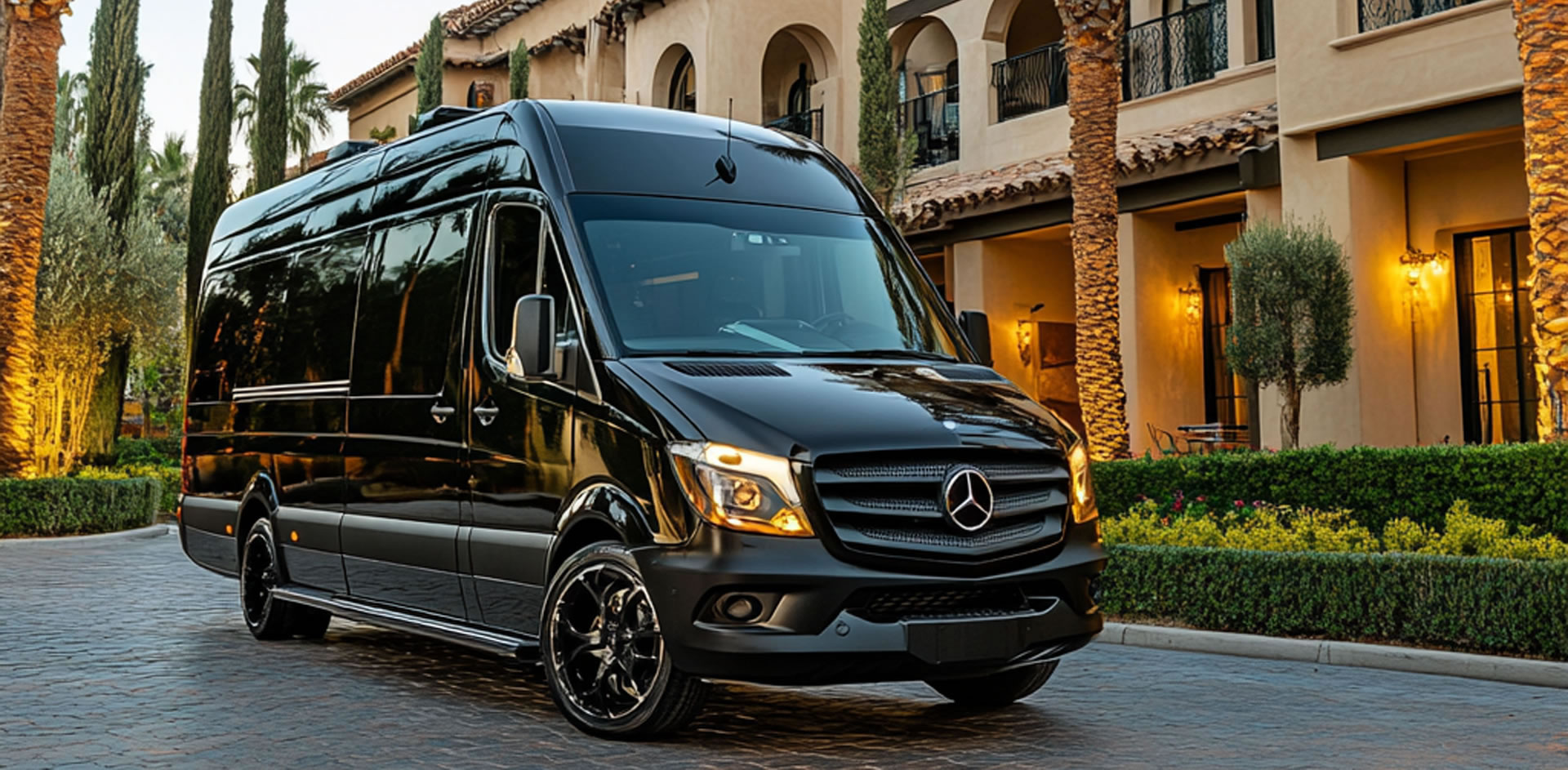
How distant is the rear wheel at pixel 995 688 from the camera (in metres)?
7.52

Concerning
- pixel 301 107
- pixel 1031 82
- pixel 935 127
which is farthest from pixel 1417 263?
pixel 301 107

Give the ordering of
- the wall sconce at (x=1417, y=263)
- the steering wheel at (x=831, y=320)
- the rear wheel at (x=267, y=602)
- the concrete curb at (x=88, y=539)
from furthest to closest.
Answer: the wall sconce at (x=1417, y=263) → the concrete curb at (x=88, y=539) → the rear wheel at (x=267, y=602) → the steering wheel at (x=831, y=320)

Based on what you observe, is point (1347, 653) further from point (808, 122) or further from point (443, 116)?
point (808, 122)

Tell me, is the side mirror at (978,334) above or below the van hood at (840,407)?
above

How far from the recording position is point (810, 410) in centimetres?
628

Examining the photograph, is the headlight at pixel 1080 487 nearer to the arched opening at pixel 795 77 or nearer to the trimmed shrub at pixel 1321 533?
the trimmed shrub at pixel 1321 533

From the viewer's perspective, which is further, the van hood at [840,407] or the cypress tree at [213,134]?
the cypress tree at [213,134]

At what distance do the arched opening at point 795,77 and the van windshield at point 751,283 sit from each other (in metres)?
22.8

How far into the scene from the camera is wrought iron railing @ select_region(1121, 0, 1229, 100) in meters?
22.3

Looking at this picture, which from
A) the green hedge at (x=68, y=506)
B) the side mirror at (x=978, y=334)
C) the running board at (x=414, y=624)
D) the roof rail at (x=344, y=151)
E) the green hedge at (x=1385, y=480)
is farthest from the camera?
the green hedge at (x=68, y=506)

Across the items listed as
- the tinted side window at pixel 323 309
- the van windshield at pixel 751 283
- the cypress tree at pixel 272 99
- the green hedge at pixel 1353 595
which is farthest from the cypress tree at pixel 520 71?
the van windshield at pixel 751 283

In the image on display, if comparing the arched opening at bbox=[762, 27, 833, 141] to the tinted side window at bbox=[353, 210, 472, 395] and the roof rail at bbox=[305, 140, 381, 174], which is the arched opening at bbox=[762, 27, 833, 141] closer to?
the roof rail at bbox=[305, 140, 381, 174]

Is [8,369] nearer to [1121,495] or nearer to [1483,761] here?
[1121,495]

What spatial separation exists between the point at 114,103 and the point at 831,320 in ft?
82.0
